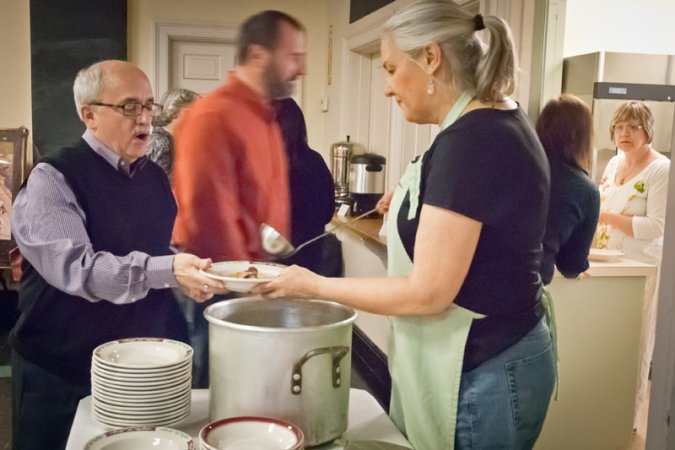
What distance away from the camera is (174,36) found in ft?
11.8

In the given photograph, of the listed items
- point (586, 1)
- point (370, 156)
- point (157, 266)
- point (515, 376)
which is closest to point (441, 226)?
point (515, 376)

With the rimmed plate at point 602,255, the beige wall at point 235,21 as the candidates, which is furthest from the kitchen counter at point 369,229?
the rimmed plate at point 602,255

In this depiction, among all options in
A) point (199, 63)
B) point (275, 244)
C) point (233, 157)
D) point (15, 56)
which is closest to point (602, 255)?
point (275, 244)

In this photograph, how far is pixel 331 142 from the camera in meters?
3.98

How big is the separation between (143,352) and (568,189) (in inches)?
61.0

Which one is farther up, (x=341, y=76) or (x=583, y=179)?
(x=341, y=76)

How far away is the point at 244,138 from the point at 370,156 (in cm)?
177

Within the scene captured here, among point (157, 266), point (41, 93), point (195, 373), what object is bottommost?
point (195, 373)

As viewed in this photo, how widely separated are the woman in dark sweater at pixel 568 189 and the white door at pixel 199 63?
1.65 metres

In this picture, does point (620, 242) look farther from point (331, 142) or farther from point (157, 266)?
point (157, 266)

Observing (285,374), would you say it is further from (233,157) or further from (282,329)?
(233,157)

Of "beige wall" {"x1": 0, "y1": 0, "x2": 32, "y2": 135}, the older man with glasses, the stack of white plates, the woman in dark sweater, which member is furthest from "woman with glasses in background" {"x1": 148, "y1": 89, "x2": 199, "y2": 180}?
"beige wall" {"x1": 0, "y1": 0, "x2": 32, "y2": 135}

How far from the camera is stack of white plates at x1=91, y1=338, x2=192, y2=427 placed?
1123 millimetres

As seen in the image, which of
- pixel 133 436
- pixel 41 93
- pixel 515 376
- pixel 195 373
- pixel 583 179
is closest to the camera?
pixel 133 436
